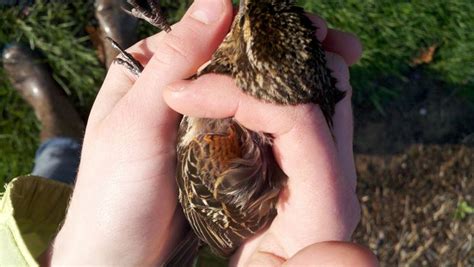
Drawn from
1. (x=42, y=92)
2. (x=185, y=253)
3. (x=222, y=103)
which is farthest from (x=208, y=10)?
(x=42, y=92)

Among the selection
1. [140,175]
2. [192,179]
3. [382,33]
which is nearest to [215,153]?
[192,179]

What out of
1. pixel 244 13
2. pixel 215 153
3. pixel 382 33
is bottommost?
pixel 382 33

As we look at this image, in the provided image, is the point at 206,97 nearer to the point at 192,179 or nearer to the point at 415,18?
the point at 192,179

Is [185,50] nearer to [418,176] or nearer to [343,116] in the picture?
[343,116]

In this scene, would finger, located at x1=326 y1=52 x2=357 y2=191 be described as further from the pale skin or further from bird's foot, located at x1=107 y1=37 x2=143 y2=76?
bird's foot, located at x1=107 y1=37 x2=143 y2=76

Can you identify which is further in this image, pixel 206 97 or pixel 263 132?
pixel 263 132

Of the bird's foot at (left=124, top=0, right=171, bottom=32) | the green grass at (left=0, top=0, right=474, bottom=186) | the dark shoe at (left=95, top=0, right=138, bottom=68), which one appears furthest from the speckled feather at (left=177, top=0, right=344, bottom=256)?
the green grass at (left=0, top=0, right=474, bottom=186)
